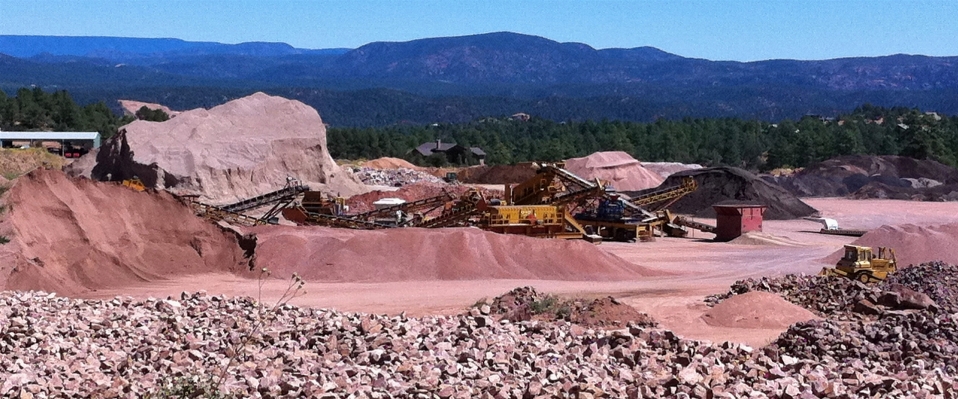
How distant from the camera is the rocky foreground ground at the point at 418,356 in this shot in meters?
13.3

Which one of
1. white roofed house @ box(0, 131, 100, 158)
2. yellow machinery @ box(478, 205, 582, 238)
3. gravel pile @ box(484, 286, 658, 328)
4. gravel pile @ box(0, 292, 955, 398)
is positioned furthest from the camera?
white roofed house @ box(0, 131, 100, 158)

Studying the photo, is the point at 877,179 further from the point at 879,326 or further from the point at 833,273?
the point at 879,326

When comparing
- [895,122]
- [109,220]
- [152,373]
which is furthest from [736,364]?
[895,122]

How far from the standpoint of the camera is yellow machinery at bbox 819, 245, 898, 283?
26.6 metres

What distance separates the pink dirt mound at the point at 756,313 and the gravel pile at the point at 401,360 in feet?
13.9

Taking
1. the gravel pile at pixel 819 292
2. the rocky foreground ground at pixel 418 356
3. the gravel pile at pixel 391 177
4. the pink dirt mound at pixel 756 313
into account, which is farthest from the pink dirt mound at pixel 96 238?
the gravel pile at pixel 391 177

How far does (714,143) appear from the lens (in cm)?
10262

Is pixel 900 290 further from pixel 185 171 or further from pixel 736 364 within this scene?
pixel 185 171

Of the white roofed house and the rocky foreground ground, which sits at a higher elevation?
the white roofed house

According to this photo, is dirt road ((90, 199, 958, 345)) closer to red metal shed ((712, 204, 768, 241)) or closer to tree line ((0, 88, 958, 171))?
red metal shed ((712, 204, 768, 241))

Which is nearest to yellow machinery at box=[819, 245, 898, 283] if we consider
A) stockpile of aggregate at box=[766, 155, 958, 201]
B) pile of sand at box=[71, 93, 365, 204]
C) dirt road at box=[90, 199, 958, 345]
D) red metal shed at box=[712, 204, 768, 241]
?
dirt road at box=[90, 199, 958, 345]

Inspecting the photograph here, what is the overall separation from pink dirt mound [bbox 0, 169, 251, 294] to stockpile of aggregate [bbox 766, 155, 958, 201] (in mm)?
46462

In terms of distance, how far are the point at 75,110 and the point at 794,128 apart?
6694 centimetres

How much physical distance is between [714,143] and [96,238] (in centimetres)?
8076
